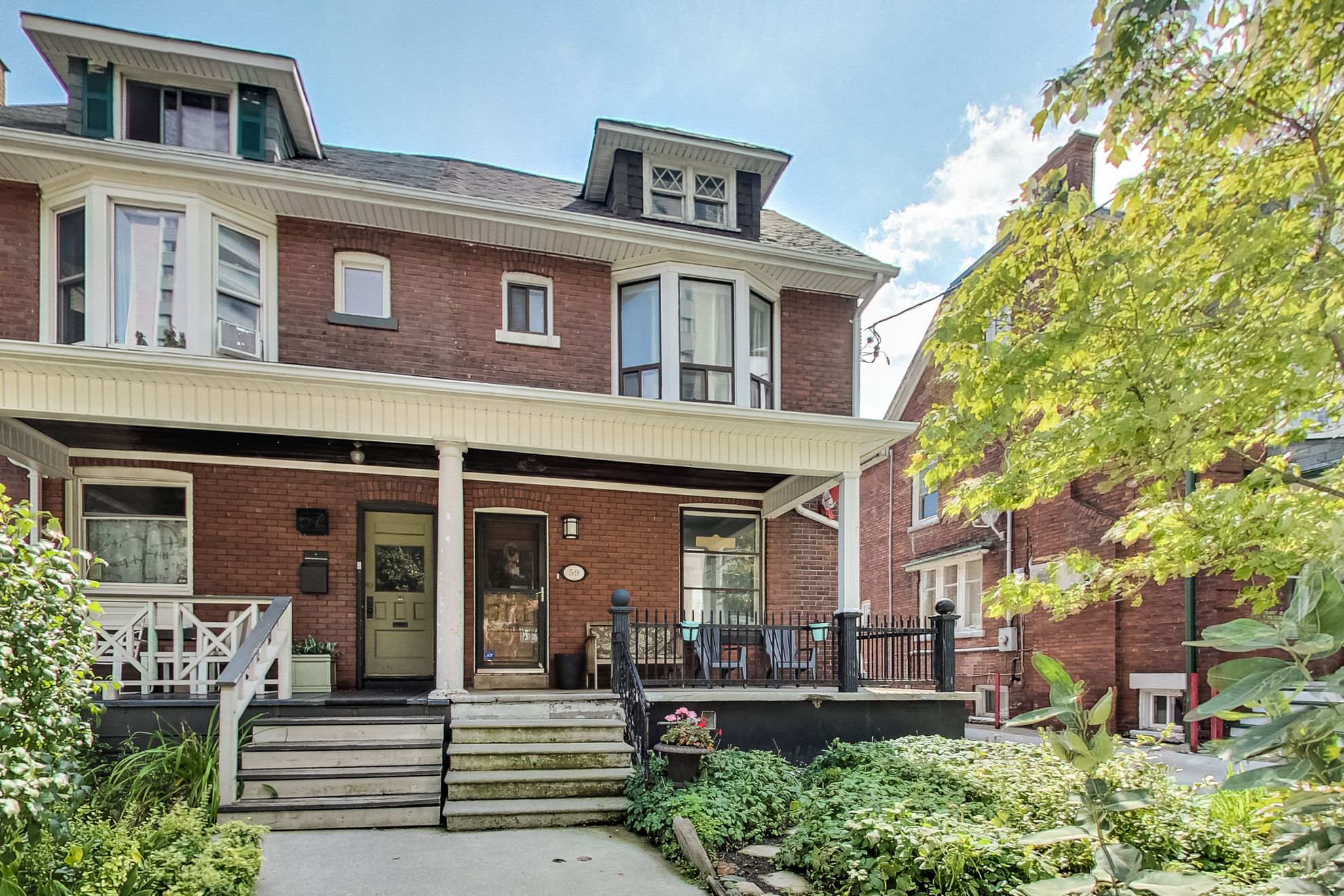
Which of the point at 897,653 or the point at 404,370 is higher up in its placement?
the point at 404,370

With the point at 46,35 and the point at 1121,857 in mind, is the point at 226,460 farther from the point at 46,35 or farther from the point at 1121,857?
the point at 1121,857

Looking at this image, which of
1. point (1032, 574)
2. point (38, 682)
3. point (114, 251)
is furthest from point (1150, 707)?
point (114, 251)

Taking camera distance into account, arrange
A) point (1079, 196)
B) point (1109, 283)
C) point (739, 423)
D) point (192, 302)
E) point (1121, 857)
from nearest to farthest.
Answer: point (1121, 857) → point (1109, 283) → point (1079, 196) → point (192, 302) → point (739, 423)

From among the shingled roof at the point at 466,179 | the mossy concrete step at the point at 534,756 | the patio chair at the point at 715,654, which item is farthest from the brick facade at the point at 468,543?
the shingled roof at the point at 466,179

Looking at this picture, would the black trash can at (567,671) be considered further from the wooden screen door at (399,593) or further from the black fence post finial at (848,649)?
the black fence post finial at (848,649)

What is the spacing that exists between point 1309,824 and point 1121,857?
1.80ft

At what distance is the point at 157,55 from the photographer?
8.69 m

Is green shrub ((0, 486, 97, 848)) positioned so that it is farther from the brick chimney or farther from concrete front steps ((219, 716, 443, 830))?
the brick chimney

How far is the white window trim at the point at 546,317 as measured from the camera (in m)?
9.48

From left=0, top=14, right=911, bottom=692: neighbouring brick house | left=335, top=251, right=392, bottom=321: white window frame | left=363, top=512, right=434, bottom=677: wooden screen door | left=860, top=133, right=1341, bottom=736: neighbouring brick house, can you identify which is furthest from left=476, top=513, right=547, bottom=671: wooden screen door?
left=860, top=133, right=1341, bottom=736: neighbouring brick house

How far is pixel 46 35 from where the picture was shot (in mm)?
8461

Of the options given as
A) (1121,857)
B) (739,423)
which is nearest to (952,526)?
(739,423)

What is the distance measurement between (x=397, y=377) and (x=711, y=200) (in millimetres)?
5284

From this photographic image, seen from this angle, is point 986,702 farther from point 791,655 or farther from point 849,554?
point 849,554
